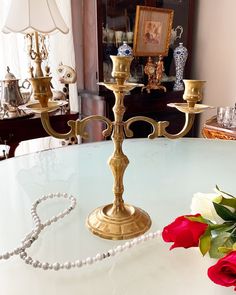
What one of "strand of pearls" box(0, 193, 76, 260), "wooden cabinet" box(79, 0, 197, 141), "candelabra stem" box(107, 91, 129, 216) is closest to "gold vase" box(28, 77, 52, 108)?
"candelabra stem" box(107, 91, 129, 216)

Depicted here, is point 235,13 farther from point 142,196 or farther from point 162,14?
point 142,196

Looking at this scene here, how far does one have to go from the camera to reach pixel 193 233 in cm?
52

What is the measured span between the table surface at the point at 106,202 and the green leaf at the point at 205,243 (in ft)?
0.38

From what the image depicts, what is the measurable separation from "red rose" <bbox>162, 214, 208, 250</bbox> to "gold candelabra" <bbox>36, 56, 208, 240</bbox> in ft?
0.71

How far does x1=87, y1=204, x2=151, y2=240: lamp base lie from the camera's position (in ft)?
2.40

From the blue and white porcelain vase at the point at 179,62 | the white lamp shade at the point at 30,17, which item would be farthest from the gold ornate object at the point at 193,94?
the blue and white porcelain vase at the point at 179,62

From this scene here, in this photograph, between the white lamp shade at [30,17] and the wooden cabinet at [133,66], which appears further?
the wooden cabinet at [133,66]

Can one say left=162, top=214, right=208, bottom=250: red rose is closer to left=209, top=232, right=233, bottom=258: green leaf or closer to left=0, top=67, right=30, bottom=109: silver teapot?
left=209, top=232, right=233, bottom=258: green leaf

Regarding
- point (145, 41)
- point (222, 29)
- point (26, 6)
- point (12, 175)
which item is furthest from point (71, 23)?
point (12, 175)

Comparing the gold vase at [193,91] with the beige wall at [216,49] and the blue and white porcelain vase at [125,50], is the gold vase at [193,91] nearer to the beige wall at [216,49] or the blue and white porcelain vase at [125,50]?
the blue and white porcelain vase at [125,50]

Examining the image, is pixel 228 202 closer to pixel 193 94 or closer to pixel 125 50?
pixel 193 94

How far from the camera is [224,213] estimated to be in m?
0.54

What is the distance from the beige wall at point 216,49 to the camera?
270 centimetres

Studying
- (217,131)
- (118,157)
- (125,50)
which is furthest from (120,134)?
(125,50)
